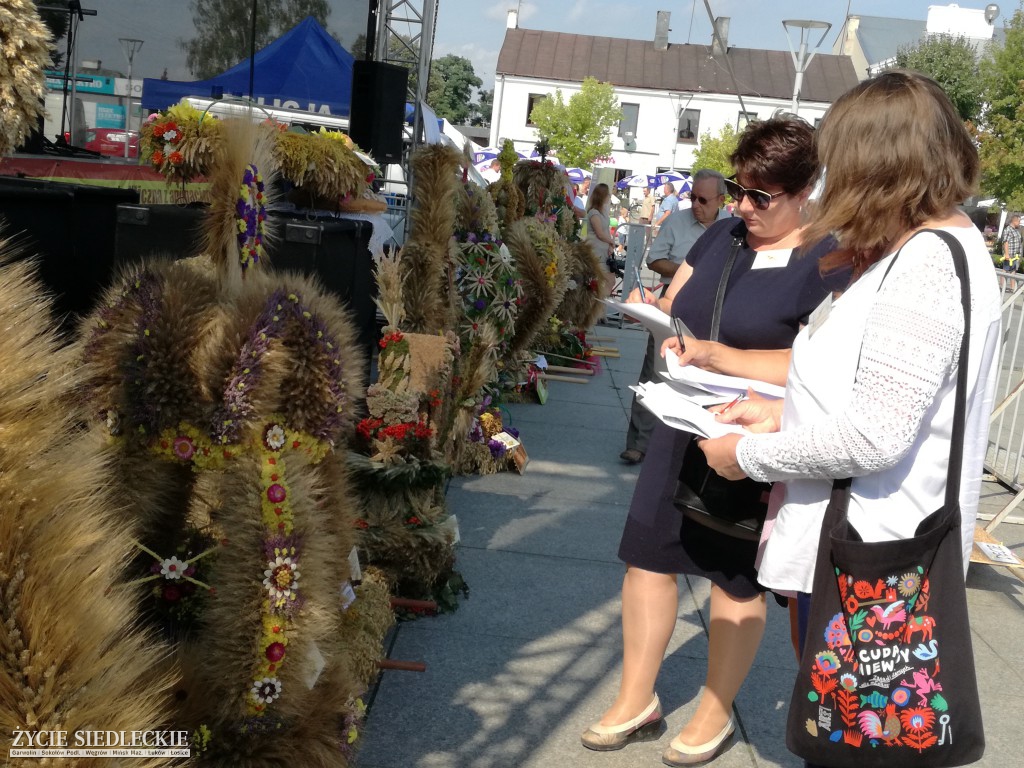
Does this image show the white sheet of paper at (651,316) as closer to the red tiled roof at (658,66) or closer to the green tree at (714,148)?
the green tree at (714,148)

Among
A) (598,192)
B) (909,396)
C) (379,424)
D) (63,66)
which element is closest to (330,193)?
(379,424)

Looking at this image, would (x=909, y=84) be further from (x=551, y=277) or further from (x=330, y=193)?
(x=551, y=277)

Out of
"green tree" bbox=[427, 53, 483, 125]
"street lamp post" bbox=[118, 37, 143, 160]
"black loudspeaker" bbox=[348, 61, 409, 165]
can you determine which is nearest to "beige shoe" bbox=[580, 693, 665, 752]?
"black loudspeaker" bbox=[348, 61, 409, 165]

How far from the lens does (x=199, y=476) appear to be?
2418 mm

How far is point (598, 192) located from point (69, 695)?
11.5m

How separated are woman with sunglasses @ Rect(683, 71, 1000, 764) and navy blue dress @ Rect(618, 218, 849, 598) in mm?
699

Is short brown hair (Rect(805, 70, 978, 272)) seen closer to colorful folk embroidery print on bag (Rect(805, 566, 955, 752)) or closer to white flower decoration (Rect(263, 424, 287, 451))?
colorful folk embroidery print on bag (Rect(805, 566, 955, 752))

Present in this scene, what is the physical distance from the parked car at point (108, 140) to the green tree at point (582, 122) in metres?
47.8

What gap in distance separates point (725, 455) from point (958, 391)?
496 millimetres

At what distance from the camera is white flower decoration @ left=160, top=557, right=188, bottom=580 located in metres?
2.27

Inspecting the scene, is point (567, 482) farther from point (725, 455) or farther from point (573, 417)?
point (725, 455)

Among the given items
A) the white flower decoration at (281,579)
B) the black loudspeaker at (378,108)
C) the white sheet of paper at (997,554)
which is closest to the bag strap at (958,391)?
the white flower decoration at (281,579)

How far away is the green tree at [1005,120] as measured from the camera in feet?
108

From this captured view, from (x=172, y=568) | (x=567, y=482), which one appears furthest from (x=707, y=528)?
(x=567, y=482)
